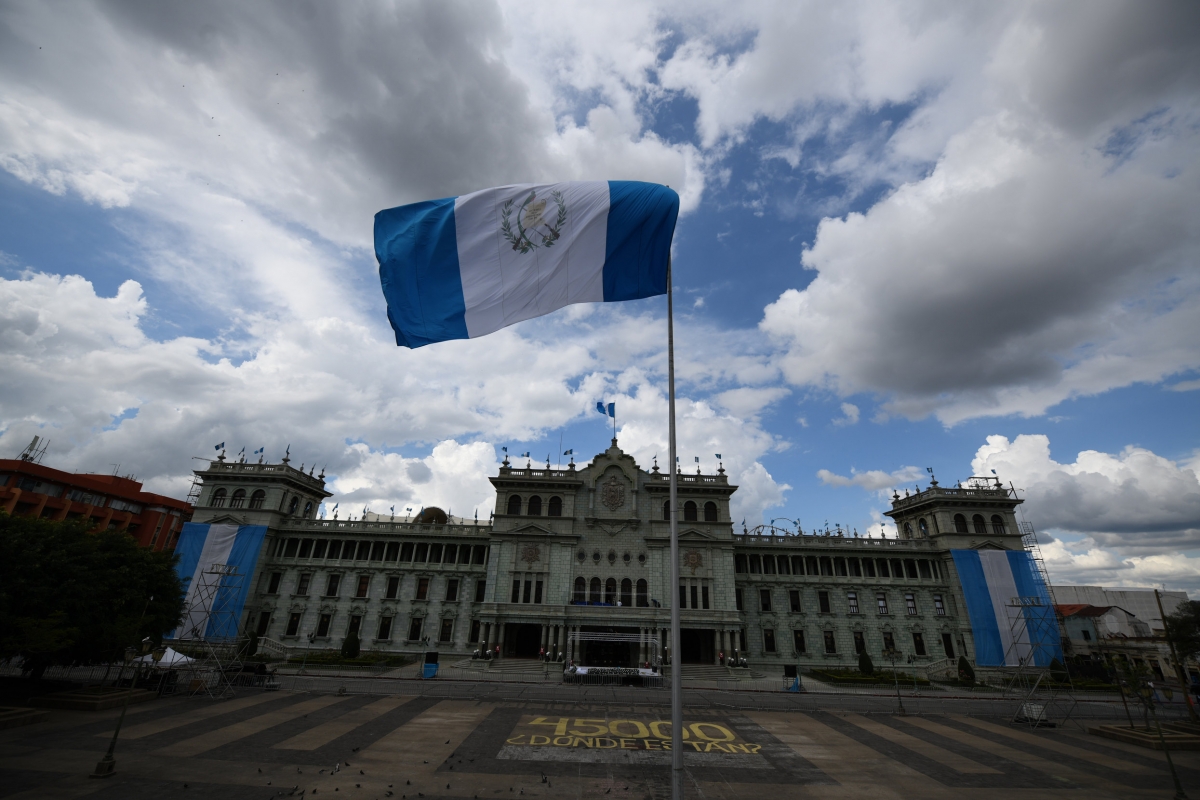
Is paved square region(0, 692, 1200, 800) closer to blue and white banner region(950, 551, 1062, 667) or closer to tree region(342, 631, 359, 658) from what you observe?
tree region(342, 631, 359, 658)

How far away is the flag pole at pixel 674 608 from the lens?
9.98 metres

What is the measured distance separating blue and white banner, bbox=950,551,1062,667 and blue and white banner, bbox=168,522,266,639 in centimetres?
7384

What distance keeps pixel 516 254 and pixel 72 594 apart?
2957cm

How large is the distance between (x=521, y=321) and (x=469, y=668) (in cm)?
4214

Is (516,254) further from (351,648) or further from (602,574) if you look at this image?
(351,648)

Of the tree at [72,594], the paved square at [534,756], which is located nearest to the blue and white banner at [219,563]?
the tree at [72,594]

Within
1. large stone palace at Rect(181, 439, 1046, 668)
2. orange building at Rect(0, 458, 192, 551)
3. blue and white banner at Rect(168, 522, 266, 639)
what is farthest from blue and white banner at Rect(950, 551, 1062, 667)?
orange building at Rect(0, 458, 192, 551)

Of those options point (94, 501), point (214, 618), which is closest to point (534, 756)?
point (214, 618)

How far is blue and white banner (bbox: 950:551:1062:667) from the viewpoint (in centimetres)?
5253

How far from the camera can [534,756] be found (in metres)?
19.6

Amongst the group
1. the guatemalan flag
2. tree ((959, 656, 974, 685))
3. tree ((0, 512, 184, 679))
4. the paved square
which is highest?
the guatemalan flag

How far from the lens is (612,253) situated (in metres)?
14.4

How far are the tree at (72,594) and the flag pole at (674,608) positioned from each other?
2847cm

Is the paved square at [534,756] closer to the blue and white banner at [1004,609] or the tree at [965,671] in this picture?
the tree at [965,671]
